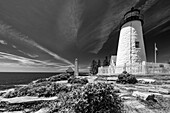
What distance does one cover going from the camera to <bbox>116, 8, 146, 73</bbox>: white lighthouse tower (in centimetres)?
1606

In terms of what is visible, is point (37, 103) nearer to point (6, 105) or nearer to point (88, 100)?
point (6, 105)

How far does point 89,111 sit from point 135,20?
2072cm

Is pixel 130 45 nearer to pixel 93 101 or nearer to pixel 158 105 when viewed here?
pixel 158 105

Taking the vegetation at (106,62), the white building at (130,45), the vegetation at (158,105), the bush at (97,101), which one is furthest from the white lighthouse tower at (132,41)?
the vegetation at (106,62)

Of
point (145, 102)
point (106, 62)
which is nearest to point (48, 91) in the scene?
point (145, 102)

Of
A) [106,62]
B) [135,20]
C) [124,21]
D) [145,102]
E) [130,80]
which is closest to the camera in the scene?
[145,102]

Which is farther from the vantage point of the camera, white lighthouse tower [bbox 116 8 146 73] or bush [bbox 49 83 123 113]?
white lighthouse tower [bbox 116 8 146 73]

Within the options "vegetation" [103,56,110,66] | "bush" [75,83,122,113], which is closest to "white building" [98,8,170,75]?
"bush" [75,83,122,113]

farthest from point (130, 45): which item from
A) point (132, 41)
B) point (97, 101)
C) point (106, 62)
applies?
point (106, 62)

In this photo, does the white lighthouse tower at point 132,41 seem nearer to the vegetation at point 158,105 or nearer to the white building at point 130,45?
the white building at point 130,45

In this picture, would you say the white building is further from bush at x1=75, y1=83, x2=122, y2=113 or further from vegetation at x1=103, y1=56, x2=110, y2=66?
vegetation at x1=103, y1=56, x2=110, y2=66

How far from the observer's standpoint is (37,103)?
11.5 ft

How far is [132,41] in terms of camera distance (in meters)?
16.6

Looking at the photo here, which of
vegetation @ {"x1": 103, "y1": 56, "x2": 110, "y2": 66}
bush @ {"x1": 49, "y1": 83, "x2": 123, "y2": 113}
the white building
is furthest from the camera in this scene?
vegetation @ {"x1": 103, "y1": 56, "x2": 110, "y2": 66}
